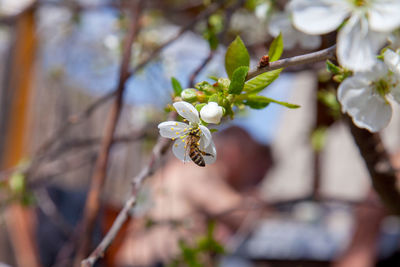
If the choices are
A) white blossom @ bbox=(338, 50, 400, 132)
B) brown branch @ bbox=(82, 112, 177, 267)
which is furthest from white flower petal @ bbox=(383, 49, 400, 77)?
brown branch @ bbox=(82, 112, 177, 267)

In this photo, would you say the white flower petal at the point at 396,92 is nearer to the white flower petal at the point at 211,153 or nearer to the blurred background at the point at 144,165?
the white flower petal at the point at 211,153

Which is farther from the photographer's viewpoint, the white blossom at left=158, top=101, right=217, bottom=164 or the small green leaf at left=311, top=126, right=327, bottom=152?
the small green leaf at left=311, top=126, right=327, bottom=152

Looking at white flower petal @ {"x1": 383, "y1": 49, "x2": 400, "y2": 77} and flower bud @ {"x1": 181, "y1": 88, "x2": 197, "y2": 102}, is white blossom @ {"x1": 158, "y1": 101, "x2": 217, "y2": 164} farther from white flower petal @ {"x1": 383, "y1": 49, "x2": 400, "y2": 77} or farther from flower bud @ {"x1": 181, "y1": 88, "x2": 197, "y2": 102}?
white flower petal @ {"x1": 383, "y1": 49, "x2": 400, "y2": 77}

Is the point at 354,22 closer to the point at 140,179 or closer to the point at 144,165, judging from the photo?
the point at 140,179

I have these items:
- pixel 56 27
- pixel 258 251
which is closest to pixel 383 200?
pixel 258 251

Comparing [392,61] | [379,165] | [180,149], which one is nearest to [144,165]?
[379,165]

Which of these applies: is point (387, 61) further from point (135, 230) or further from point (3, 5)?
point (3, 5)
